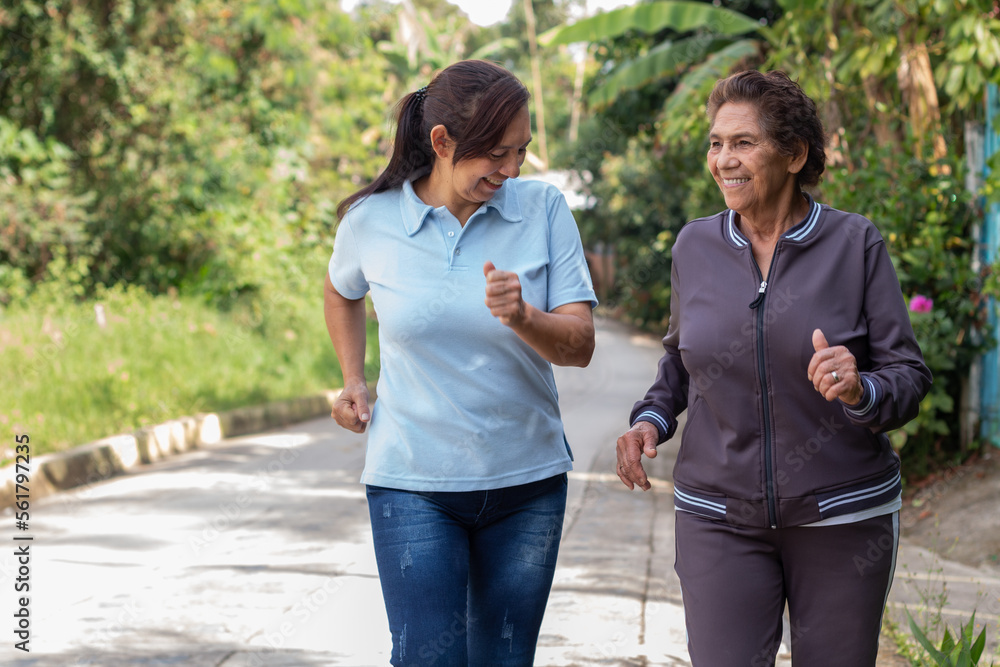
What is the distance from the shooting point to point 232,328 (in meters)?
12.4

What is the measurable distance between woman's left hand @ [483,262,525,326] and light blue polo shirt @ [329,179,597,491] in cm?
22

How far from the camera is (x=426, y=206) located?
2.43 meters

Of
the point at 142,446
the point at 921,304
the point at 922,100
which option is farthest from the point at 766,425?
the point at 142,446

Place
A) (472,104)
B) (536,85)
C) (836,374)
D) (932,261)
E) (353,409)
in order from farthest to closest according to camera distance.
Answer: (536,85) < (932,261) < (353,409) < (472,104) < (836,374)

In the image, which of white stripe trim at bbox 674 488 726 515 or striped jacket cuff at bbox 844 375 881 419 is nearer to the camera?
striped jacket cuff at bbox 844 375 881 419

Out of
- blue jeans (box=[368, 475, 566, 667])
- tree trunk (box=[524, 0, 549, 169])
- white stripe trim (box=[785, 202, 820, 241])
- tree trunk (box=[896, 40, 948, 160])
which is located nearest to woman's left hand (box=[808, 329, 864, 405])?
white stripe trim (box=[785, 202, 820, 241])

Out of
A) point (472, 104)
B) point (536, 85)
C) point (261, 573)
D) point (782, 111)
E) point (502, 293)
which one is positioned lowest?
point (261, 573)

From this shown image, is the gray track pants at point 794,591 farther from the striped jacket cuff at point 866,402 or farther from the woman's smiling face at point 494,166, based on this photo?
the woman's smiling face at point 494,166

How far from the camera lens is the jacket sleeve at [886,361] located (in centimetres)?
204

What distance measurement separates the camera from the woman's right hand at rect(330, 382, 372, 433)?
254 centimetres

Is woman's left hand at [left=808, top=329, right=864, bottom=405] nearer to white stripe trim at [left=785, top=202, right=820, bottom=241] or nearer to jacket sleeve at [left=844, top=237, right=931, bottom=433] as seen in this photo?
jacket sleeve at [left=844, top=237, right=931, bottom=433]

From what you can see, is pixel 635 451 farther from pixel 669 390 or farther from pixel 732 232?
pixel 732 232

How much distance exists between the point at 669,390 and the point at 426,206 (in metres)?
0.73

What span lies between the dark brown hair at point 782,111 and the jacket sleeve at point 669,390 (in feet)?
1.23
